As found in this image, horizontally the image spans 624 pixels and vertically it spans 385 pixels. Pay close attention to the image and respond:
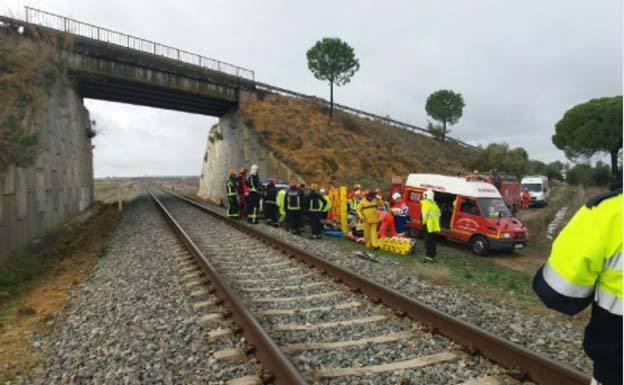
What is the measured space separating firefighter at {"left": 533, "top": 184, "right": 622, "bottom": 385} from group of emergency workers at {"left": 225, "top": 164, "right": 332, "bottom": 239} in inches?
438

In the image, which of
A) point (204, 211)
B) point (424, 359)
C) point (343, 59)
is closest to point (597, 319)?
point (424, 359)

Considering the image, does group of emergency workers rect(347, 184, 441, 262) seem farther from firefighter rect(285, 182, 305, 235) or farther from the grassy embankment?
firefighter rect(285, 182, 305, 235)

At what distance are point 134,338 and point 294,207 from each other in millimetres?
8915

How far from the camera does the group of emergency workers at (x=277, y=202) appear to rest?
13227 millimetres

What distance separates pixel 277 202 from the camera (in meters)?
15.3

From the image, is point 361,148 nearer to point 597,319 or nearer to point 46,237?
point 46,237

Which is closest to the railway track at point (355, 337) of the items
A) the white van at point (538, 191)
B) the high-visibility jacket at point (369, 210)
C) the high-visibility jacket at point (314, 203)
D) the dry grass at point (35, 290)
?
the dry grass at point (35, 290)

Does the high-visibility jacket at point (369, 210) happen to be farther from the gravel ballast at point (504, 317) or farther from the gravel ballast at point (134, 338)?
the gravel ballast at point (134, 338)

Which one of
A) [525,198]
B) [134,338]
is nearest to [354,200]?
[134,338]

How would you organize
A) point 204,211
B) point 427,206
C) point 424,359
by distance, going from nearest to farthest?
point 424,359 < point 427,206 < point 204,211

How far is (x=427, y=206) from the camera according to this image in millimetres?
10445

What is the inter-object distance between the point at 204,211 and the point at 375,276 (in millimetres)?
15200

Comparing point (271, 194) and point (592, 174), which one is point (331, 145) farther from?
point (592, 174)

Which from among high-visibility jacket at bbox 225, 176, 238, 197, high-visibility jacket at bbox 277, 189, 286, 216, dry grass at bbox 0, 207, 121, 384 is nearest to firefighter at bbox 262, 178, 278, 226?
high-visibility jacket at bbox 277, 189, 286, 216
